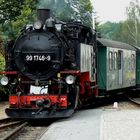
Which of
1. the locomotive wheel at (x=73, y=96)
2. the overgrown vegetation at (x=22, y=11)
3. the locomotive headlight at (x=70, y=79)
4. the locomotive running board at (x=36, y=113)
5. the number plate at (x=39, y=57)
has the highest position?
the overgrown vegetation at (x=22, y=11)

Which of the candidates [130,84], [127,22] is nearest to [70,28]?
[130,84]

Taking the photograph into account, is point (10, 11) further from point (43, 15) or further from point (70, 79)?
point (70, 79)

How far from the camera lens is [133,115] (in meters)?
14.7

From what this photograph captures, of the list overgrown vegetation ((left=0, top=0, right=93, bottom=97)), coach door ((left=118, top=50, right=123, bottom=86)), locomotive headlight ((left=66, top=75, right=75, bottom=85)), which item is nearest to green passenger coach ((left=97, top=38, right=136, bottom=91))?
coach door ((left=118, top=50, right=123, bottom=86))

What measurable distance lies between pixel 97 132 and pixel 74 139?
0.85 metres

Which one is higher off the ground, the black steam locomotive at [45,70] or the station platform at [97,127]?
the black steam locomotive at [45,70]

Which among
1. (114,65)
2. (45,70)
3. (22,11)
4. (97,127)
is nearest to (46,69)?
(45,70)

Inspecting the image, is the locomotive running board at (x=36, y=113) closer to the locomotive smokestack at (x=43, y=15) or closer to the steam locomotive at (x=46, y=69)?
the steam locomotive at (x=46, y=69)

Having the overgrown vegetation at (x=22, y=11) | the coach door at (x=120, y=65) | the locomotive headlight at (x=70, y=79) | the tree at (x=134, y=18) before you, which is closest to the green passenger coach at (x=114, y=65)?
the coach door at (x=120, y=65)

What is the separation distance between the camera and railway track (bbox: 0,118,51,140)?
39.2ft

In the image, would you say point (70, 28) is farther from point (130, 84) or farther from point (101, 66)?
point (130, 84)

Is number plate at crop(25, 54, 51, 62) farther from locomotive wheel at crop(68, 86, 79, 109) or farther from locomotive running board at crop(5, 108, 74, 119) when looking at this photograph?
locomotive running board at crop(5, 108, 74, 119)

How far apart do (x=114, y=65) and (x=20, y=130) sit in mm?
8464

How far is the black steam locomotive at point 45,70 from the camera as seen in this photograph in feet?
46.8
